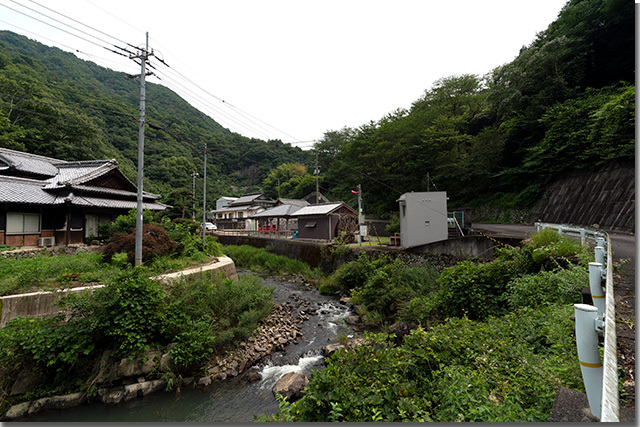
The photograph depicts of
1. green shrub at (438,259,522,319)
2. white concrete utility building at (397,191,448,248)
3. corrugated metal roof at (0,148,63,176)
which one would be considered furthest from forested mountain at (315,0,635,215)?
corrugated metal roof at (0,148,63,176)

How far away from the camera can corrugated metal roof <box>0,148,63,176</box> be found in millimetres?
13945

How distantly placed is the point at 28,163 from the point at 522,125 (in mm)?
32441

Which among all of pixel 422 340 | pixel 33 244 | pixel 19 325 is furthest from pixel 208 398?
pixel 33 244

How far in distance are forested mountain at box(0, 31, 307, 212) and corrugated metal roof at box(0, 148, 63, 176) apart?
273 centimetres

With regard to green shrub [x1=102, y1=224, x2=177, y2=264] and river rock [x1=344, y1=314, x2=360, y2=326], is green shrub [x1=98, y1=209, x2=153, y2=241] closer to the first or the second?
green shrub [x1=102, y1=224, x2=177, y2=264]

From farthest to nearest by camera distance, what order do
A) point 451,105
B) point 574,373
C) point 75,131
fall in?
point 75,131
point 451,105
point 574,373

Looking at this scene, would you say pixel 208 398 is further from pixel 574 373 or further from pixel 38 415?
pixel 574 373

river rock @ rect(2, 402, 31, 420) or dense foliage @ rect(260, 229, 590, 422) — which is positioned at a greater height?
dense foliage @ rect(260, 229, 590, 422)

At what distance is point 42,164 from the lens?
1575 centimetres

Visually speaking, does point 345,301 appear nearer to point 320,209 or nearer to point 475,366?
point 475,366

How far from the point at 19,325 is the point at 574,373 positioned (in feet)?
31.9

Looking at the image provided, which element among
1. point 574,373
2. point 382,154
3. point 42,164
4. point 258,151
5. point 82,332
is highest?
point 258,151

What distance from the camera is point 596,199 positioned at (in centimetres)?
1203

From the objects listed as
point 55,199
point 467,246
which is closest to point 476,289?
point 467,246
